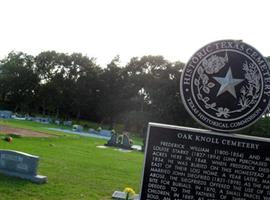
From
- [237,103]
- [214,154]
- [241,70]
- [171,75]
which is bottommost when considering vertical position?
[214,154]

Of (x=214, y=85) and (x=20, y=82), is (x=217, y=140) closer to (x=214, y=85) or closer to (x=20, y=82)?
(x=214, y=85)

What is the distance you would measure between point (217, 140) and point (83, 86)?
63635mm

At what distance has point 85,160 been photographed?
2059cm

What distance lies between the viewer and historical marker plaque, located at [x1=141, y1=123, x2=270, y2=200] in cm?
594

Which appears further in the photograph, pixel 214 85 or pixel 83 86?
pixel 83 86

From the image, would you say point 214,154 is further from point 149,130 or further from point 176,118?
point 176,118

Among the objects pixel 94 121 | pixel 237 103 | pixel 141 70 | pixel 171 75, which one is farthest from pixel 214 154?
pixel 94 121

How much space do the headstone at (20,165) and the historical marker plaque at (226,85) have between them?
319 inches

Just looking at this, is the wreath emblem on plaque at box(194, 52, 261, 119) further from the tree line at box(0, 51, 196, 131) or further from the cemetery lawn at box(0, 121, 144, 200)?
the tree line at box(0, 51, 196, 131)

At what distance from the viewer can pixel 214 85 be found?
6051 millimetres

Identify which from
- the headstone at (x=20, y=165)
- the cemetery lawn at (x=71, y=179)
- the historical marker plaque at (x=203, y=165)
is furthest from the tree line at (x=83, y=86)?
the historical marker plaque at (x=203, y=165)

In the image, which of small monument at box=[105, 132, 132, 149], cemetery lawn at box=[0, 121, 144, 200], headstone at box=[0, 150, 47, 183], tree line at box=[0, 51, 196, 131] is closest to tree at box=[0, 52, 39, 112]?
tree line at box=[0, 51, 196, 131]

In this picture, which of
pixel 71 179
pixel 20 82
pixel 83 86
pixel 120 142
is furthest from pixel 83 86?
Answer: pixel 71 179

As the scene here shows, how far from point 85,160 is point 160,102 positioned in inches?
1268
